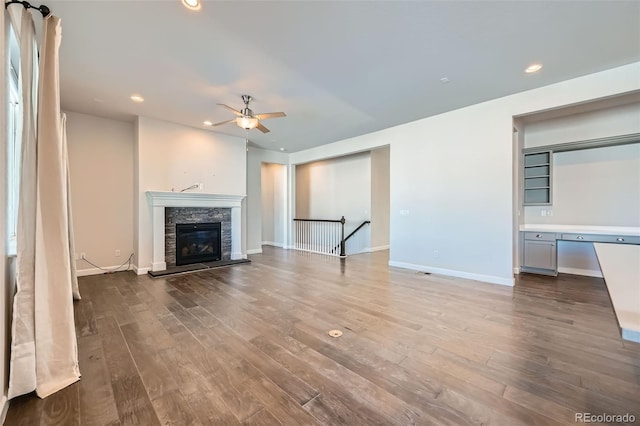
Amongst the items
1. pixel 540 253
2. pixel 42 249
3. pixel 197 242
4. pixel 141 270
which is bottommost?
pixel 141 270

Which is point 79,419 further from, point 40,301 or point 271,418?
point 271,418

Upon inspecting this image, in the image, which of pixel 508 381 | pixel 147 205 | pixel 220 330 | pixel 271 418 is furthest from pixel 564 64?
pixel 147 205

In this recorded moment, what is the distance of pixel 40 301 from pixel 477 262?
5.41 metres

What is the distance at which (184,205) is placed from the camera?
18.2ft

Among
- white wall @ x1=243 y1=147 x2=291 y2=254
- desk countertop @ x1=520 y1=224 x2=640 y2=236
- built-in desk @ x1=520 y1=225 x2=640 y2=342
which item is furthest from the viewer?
white wall @ x1=243 y1=147 x2=291 y2=254

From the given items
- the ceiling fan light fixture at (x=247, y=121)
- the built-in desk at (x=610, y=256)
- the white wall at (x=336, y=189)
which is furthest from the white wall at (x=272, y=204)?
the built-in desk at (x=610, y=256)

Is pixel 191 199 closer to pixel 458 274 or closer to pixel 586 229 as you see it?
pixel 458 274

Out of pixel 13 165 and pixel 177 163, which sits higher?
pixel 177 163

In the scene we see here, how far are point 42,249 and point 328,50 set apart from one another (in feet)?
10.1

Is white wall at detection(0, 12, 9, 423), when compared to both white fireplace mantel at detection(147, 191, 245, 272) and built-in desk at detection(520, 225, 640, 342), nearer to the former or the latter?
built-in desk at detection(520, 225, 640, 342)

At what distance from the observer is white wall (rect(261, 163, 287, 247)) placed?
9.02 meters

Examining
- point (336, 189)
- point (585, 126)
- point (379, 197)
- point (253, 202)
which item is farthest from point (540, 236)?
Result: point (253, 202)

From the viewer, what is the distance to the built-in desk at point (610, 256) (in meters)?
1.03

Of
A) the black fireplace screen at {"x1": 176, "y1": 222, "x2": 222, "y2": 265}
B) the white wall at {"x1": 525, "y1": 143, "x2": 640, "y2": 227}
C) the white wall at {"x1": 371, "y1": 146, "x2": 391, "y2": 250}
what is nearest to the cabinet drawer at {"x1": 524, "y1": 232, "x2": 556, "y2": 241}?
the white wall at {"x1": 525, "y1": 143, "x2": 640, "y2": 227}
